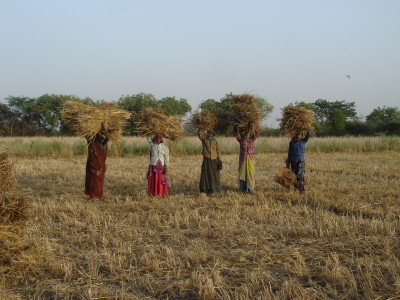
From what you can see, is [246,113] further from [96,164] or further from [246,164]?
[96,164]

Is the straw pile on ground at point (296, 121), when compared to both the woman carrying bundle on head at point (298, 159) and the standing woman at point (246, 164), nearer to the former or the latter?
the woman carrying bundle on head at point (298, 159)

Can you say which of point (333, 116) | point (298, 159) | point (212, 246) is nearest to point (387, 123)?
point (333, 116)

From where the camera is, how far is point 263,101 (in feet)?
36.2

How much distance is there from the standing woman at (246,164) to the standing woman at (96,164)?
116 inches

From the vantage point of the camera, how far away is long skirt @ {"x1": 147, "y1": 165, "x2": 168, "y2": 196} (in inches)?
386

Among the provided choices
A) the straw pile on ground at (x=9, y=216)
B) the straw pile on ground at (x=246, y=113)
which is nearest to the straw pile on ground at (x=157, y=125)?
the straw pile on ground at (x=246, y=113)

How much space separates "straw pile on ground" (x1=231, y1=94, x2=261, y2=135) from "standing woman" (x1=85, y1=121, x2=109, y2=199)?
286 cm

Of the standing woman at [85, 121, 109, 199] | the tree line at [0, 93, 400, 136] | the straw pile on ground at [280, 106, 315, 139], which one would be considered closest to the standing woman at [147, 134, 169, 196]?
the standing woman at [85, 121, 109, 199]

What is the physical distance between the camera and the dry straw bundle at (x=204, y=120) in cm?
1010

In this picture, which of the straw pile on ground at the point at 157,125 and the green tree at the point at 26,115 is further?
the green tree at the point at 26,115

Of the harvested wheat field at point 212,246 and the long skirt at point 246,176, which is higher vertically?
the long skirt at point 246,176

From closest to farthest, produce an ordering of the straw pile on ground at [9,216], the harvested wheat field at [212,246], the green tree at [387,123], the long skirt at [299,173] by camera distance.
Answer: the harvested wheat field at [212,246], the straw pile on ground at [9,216], the long skirt at [299,173], the green tree at [387,123]

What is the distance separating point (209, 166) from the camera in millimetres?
10219

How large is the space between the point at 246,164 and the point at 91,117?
137 inches
